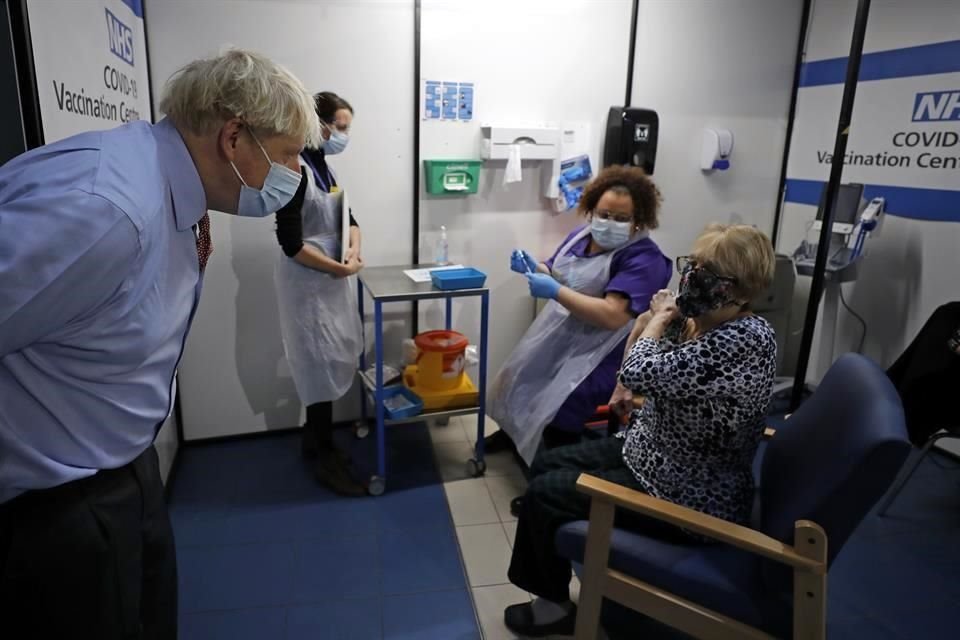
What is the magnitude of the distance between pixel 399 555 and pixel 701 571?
107 centimetres

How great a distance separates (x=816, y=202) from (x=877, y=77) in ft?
2.10

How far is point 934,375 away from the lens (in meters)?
2.23

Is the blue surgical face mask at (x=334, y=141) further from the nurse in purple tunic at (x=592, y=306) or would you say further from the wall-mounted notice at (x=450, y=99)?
the nurse in purple tunic at (x=592, y=306)

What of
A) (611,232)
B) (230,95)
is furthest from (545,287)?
(230,95)

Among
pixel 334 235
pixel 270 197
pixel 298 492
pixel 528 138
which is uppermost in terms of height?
pixel 528 138

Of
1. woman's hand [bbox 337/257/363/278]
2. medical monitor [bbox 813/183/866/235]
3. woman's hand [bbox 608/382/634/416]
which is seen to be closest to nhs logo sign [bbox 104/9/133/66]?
woman's hand [bbox 337/257/363/278]

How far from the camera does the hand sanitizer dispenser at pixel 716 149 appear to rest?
313cm

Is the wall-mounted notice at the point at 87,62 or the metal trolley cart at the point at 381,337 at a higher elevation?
the wall-mounted notice at the point at 87,62

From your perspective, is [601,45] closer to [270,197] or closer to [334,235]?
[334,235]

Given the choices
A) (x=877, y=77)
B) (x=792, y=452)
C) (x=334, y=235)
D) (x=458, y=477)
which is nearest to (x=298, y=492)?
(x=458, y=477)

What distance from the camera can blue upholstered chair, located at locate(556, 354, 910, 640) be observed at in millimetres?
1188

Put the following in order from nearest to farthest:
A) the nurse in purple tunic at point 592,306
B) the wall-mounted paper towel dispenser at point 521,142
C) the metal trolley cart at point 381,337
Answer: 1. the nurse in purple tunic at point 592,306
2. the metal trolley cart at point 381,337
3. the wall-mounted paper towel dispenser at point 521,142

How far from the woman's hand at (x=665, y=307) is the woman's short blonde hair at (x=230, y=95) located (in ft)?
3.53

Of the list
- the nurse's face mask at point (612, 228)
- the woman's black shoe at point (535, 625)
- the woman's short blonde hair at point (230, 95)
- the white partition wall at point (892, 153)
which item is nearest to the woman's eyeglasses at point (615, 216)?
the nurse's face mask at point (612, 228)
